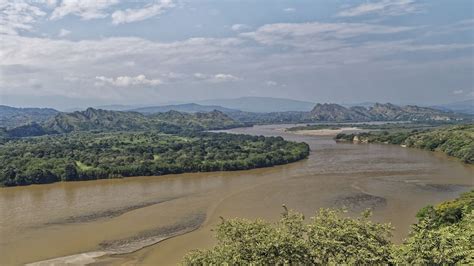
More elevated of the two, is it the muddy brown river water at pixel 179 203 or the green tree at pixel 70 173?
the green tree at pixel 70 173

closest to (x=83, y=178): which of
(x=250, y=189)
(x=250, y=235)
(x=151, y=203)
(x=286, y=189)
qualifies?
(x=151, y=203)

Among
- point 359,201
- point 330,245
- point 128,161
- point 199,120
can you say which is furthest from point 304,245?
point 199,120

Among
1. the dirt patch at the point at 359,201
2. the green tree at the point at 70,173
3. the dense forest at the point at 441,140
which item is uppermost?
the dense forest at the point at 441,140

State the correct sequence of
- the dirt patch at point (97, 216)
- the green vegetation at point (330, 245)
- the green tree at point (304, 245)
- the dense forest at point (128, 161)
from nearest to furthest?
the green vegetation at point (330, 245) → the green tree at point (304, 245) → the dirt patch at point (97, 216) → the dense forest at point (128, 161)

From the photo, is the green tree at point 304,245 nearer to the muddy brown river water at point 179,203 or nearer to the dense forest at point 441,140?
the muddy brown river water at point 179,203

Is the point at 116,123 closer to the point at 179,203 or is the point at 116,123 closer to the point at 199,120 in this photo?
the point at 199,120

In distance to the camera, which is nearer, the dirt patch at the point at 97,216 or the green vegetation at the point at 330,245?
the green vegetation at the point at 330,245

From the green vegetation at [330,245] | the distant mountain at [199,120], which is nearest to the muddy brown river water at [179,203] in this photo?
the green vegetation at [330,245]
